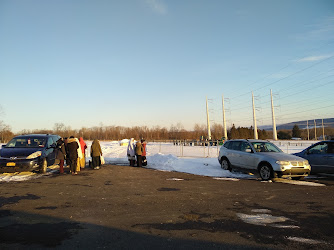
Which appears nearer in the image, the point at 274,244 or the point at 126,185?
the point at 274,244

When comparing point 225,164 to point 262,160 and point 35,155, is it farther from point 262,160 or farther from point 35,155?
point 35,155

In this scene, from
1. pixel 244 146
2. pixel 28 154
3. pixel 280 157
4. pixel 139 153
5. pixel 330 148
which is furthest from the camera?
pixel 139 153

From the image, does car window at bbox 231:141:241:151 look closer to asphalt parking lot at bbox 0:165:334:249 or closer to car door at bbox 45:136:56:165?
asphalt parking lot at bbox 0:165:334:249

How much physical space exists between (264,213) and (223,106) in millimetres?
51037

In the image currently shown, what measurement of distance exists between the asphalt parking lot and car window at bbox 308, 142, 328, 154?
2832 mm

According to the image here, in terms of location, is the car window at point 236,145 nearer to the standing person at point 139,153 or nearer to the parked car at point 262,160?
the parked car at point 262,160

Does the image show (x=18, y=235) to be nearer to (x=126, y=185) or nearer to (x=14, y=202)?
(x=14, y=202)

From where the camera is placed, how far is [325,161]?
11.4 meters

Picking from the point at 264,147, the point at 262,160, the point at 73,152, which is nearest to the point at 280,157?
the point at 262,160

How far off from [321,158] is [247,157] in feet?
10.1

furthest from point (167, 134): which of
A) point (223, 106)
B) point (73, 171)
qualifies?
point (73, 171)

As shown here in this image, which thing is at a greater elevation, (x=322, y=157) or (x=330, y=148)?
(x=330, y=148)

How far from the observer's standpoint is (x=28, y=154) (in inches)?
461

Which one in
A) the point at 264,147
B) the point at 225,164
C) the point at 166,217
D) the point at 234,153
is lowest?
the point at 166,217
